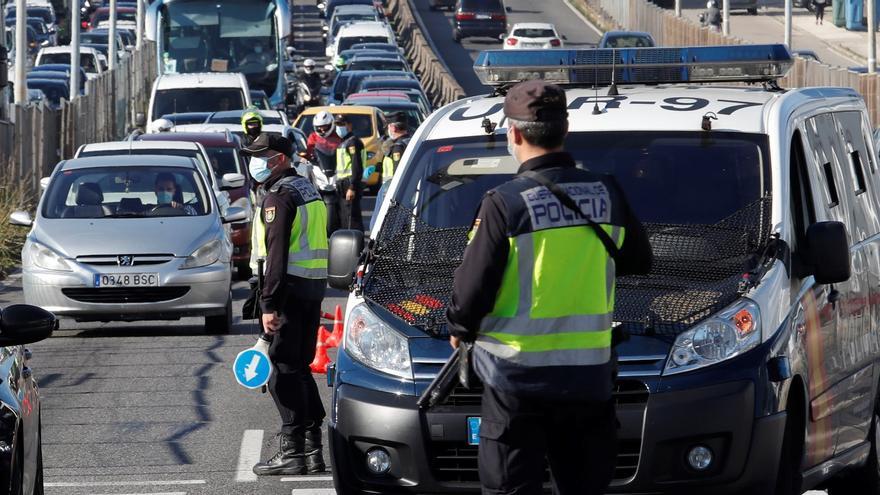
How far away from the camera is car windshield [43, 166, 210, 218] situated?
57.3 ft

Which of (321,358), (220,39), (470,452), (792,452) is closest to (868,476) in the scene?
(792,452)

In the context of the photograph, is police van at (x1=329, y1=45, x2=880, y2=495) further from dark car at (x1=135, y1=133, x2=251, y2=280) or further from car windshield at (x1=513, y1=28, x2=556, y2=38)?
car windshield at (x1=513, y1=28, x2=556, y2=38)

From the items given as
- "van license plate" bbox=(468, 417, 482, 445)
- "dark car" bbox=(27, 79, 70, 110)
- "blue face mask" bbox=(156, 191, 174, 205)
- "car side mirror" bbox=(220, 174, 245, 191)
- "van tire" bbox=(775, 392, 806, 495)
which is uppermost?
"van license plate" bbox=(468, 417, 482, 445)

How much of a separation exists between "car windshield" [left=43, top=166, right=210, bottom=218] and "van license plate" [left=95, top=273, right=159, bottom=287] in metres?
1.10

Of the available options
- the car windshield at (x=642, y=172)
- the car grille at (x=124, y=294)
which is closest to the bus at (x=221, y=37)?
the car grille at (x=124, y=294)

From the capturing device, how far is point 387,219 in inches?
328

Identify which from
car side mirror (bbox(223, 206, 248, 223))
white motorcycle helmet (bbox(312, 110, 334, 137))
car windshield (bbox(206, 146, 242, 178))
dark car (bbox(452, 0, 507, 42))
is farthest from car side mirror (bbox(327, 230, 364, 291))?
dark car (bbox(452, 0, 507, 42))

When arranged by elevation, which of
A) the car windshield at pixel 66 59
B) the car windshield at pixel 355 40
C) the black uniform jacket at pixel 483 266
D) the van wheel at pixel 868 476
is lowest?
the car windshield at pixel 355 40

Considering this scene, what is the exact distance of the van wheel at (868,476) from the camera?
8.95 meters

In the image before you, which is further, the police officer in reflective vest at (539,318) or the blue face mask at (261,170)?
the blue face mask at (261,170)

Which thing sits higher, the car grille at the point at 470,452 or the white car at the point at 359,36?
the car grille at the point at 470,452

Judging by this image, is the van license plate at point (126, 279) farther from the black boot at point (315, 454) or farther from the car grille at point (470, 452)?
the car grille at point (470, 452)

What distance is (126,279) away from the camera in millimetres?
16375

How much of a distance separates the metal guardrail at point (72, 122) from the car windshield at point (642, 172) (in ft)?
58.6
